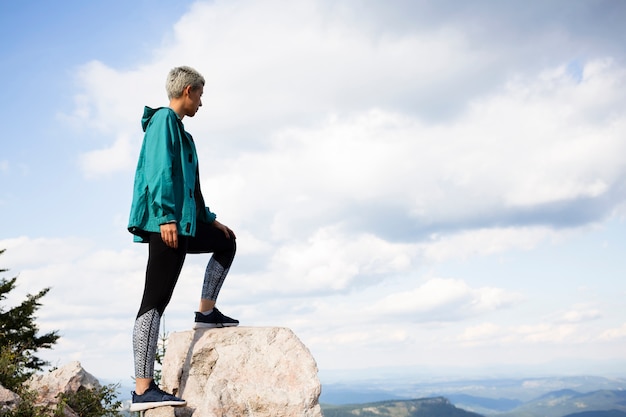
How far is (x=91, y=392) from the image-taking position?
12.9 m

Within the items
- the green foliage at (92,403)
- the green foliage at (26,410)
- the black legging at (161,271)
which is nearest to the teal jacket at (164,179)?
the black legging at (161,271)

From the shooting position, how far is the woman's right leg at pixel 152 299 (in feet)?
20.9

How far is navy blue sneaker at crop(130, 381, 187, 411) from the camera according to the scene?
6.46 metres

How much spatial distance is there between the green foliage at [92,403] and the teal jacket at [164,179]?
7830 millimetres

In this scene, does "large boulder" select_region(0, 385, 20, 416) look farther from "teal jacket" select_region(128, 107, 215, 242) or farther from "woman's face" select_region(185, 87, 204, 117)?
"woman's face" select_region(185, 87, 204, 117)

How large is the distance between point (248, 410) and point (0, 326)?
25.2 m

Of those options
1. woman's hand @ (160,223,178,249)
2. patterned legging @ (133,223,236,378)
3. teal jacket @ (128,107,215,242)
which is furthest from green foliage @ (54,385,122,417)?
woman's hand @ (160,223,178,249)

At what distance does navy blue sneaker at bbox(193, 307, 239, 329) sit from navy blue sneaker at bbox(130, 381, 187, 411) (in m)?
1.23

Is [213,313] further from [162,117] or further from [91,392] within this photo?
[91,392]

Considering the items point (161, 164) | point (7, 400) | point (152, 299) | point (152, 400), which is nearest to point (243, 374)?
point (152, 400)

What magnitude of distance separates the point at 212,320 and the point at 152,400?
150cm

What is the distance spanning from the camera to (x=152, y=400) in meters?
6.50

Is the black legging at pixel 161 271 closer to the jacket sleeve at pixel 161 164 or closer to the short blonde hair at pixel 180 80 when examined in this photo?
the jacket sleeve at pixel 161 164

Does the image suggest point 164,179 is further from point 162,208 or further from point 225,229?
point 225,229
